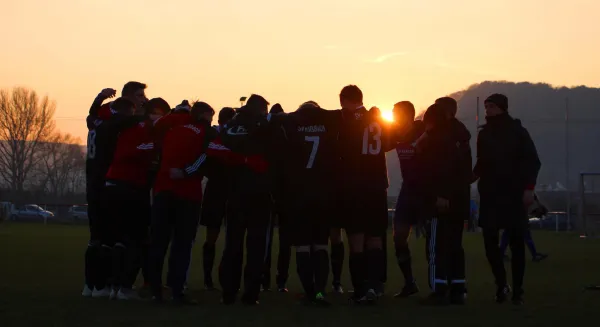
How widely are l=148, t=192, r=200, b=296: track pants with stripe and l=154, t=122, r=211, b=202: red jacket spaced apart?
8cm

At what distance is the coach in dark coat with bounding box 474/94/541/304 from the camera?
1005cm

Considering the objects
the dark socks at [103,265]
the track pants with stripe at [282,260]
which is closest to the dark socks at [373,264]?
the track pants with stripe at [282,260]

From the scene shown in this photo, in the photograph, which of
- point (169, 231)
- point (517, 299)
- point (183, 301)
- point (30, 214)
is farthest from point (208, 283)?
point (30, 214)

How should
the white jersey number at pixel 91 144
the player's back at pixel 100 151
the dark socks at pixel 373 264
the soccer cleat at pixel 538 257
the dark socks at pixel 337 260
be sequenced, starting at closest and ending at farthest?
the dark socks at pixel 373 264 → the player's back at pixel 100 151 → the white jersey number at pixel 91 144 → the dark socks at pixel 337 260 → the soccer cleat at pixel 538 257

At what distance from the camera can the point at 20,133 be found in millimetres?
101688

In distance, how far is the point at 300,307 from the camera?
944cm

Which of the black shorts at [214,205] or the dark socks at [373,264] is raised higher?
the black shorts at [214,205]

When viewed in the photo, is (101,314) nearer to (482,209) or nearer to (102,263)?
(102,263)

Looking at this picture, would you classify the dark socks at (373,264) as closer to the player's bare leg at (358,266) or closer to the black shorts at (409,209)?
the player's bare leg at (358,266)

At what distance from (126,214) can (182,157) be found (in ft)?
3.34

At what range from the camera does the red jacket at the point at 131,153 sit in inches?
405

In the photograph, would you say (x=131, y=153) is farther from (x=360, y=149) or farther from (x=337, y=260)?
(x=337, y=260)

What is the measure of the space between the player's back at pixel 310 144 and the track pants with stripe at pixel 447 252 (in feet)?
4.70

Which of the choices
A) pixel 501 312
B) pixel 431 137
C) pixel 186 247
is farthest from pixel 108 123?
pixel 501 312
